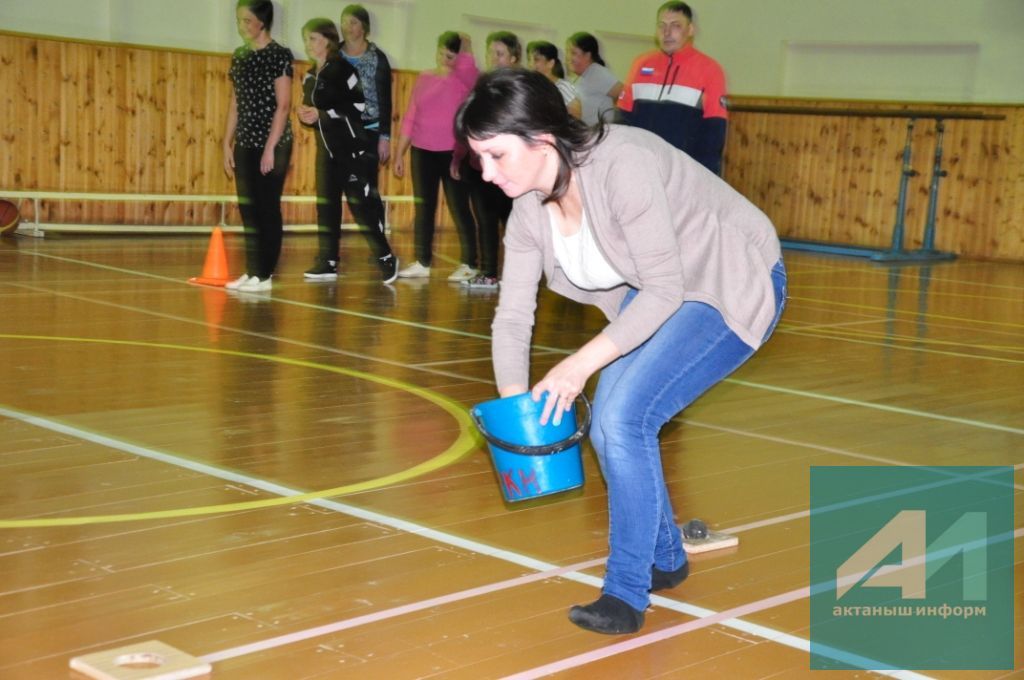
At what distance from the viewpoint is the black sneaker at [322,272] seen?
941 cm

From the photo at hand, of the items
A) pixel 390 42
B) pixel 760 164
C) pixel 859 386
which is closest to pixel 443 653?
pixel 859 386

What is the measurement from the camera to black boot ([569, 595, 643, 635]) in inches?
116

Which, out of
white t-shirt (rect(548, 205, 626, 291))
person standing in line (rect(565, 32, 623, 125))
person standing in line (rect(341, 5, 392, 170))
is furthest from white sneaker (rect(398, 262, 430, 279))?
white t-shirt (rect(548, 205, 626, 291))

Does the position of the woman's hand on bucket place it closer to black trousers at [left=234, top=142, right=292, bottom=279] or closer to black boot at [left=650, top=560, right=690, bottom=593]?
black boot at [left=650, top=560, right=690, bottom=593]

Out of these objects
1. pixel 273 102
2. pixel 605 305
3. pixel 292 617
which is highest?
pixel 273 102

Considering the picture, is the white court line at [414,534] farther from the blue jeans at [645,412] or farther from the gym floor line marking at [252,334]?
the gym floor line marking at [252,334]

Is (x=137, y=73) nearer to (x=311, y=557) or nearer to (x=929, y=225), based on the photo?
(x=929, y=225)

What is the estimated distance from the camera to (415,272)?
32.7 ft

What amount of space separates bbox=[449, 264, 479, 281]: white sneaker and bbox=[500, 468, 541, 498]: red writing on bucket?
6741 mm

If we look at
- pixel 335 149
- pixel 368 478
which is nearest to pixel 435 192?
pixel 335 149

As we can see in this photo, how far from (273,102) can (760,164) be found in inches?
360

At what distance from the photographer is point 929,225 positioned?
1445cm

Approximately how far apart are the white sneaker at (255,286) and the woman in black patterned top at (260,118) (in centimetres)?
3

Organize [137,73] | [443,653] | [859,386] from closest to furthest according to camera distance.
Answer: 1. [443,653]
2. [859,386]
3. [137,73]
